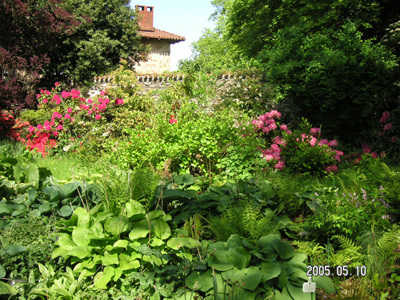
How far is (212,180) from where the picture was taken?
443 centimetres

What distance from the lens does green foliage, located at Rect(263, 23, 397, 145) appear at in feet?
23.7

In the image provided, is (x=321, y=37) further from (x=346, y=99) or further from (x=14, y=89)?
(x=14, y=89)

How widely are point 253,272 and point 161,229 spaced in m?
0.74

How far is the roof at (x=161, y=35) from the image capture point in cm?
2273

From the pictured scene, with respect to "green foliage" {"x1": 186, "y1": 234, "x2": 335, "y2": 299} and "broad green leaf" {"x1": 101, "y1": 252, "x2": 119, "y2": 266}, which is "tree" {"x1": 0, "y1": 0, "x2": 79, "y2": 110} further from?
"green foliage" {"x1": 186, "y1": 234, "x2": 335, "y2": 299}

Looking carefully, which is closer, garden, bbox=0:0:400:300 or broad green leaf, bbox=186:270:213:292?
broad green leaf, bbox=186:270:213:292

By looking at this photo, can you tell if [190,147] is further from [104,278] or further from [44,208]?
[104,278]

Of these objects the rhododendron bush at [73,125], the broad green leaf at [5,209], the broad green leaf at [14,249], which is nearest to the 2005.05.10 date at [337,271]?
the broad green leaf at [14,249]

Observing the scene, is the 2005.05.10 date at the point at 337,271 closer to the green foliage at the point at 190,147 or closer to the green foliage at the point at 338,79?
the green foliage at the point at 190,147

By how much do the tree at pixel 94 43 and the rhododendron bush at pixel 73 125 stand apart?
7853 millimetres

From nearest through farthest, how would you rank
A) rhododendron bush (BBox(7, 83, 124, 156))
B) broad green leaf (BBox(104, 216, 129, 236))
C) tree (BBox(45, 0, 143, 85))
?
broad green leaf (BBox(104, 216, 129, 236)) → rhododendron bush (BBox(7, 83, 124, 156)) → tree (BBox(45, 0, 143, 85))

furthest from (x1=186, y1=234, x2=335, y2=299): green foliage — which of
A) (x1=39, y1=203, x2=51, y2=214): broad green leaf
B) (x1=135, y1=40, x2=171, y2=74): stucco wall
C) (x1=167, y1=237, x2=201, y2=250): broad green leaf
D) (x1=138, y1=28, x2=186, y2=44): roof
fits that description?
(x1=135, y1=40, x2=171, y2=74): stucco wall

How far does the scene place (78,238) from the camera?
7.61 ft

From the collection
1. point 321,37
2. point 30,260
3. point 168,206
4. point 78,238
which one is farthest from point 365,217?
point 321,37
